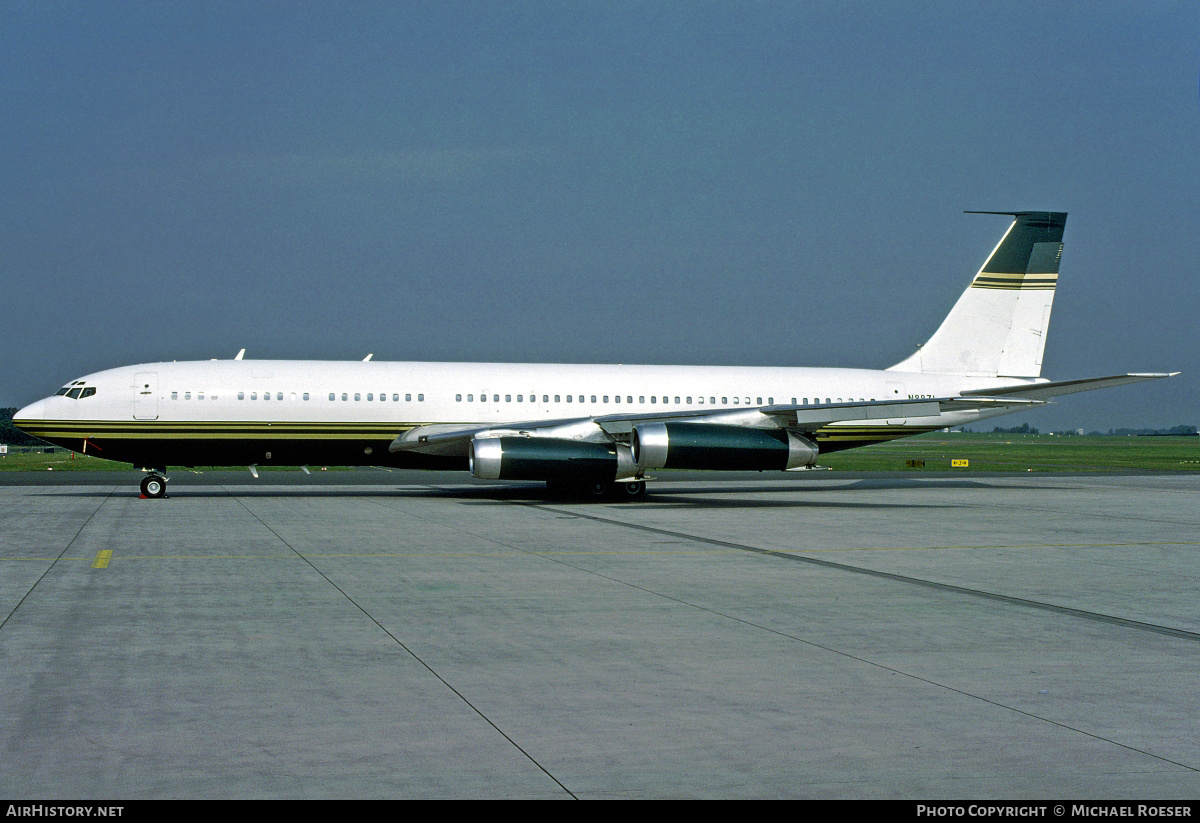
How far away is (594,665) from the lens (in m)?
8.73

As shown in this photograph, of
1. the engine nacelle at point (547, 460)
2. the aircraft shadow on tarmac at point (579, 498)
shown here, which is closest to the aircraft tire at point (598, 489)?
the aircraft shadow on tarmac at point (579, 498)

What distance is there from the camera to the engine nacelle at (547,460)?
26.0 metres

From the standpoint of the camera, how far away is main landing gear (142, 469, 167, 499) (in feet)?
92.4

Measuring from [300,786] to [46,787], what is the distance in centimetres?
128

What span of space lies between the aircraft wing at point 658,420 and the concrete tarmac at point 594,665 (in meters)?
7.89

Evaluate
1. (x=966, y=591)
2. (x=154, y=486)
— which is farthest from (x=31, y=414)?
(x=966, y=591)

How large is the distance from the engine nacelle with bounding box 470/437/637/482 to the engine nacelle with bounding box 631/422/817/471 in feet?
1.96

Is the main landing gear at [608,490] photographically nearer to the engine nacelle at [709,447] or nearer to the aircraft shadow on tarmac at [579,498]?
the aircraft shadow on tarmac at [579,498]

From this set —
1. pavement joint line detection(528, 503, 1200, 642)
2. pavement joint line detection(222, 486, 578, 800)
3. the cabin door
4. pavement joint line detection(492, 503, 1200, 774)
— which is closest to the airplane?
the cabin door

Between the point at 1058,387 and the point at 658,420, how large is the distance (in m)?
11.3

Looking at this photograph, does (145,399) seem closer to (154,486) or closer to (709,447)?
(154,486)

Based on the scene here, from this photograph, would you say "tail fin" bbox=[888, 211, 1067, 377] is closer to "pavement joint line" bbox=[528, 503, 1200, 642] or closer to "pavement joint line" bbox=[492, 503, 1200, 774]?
"pavement joint line" bbox=[528, 503, 1200, 642]

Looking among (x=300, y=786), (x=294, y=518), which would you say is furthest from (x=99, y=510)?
(x=300, y=786)
